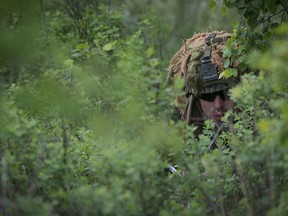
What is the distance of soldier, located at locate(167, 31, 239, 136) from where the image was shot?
173 inches

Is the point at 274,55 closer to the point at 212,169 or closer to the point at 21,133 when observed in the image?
the point at 212,169

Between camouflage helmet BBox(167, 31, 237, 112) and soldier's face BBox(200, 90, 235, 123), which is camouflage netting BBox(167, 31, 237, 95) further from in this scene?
soldier's face BBox(200, 90, 235, 123)

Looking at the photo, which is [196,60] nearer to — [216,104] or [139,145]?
[216,104]

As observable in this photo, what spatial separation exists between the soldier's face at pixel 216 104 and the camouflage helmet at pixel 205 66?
65 millimetres

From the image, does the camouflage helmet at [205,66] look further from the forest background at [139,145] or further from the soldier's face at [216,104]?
the forest background at [139,145]

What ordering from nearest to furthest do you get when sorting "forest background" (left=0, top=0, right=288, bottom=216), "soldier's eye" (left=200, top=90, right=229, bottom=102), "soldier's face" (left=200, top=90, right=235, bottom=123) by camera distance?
"forest background" (left=0, top=0, right=288, bottom=216) → "soldier's face" (left=200, top=90, right=235, bottom=123) → "soldier's eye" (left=200, top=90, right=229, bottom=102)

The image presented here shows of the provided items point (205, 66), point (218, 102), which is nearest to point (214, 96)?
point (218, 102)

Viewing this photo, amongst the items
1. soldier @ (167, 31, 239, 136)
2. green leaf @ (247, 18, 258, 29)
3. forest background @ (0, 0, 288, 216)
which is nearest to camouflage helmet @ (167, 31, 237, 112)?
soldier @ (167, 31, 239, 136)

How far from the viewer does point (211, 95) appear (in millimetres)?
4566

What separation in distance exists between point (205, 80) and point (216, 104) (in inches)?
8.7

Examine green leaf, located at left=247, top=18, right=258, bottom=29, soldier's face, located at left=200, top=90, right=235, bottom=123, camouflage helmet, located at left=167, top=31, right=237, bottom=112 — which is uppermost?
green leaf, located at left=247, top=18, right=258, bottom=29

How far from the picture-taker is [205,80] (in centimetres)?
444

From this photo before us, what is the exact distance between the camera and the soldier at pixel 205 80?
439 centimetres

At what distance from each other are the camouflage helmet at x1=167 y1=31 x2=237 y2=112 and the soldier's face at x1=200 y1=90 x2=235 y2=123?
2.6 inches
